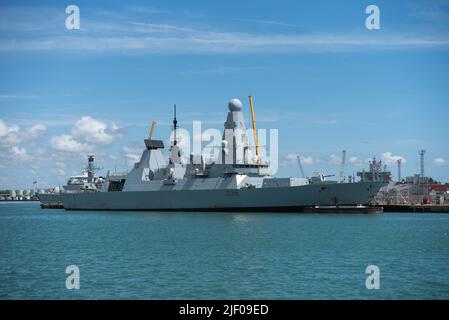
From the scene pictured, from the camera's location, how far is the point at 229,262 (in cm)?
2509

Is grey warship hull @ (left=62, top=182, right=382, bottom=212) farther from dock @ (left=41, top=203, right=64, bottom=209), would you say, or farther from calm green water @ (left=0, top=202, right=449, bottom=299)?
dock @ (left=41, top=203, right=64, bottom=209)

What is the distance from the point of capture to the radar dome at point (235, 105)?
62.2 m

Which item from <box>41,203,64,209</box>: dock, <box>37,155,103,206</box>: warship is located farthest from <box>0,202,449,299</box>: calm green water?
<box>41,203,64,209</box>: dock

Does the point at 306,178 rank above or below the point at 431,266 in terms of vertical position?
above

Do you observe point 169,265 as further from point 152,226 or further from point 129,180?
point 129,180

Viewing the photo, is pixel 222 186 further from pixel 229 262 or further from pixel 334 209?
pixel 229 262

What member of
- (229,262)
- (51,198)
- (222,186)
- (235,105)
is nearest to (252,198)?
(222,186)

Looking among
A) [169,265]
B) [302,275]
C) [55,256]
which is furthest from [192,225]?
[302,275]

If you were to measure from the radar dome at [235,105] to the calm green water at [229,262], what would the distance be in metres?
22.8

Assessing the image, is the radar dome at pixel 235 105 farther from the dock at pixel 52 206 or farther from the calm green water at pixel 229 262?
the dock at pixel 52 206

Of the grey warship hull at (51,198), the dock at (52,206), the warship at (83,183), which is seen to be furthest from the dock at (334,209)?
the dock at (52,206)

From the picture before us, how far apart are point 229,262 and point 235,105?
38.4 m

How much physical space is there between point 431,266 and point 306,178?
1302 inches
